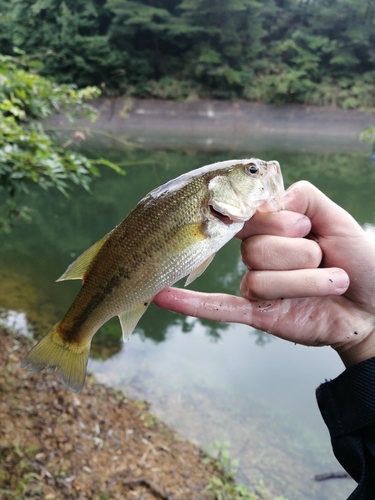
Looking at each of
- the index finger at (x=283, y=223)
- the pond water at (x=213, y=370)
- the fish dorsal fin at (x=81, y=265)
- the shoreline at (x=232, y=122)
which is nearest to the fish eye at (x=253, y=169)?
the index finger at (x=283, y=223)

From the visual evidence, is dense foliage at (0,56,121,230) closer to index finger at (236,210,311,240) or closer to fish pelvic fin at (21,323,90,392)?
fish pelvic fin at (21,323,90,392)

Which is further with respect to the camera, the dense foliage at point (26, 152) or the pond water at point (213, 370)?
the pond water at point (213, 370)

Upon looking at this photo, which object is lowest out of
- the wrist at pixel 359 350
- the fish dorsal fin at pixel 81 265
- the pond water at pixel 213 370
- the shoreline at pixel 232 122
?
the shoreline at pixel 232 122

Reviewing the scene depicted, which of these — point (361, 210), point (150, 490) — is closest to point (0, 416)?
point (150, 490)

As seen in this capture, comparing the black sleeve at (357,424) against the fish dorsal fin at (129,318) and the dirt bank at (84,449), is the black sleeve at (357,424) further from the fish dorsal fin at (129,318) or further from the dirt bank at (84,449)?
the dirt bank at (84,449)

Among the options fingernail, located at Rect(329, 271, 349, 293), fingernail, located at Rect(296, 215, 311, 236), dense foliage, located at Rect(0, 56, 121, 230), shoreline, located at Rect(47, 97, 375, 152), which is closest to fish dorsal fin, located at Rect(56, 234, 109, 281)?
fingernail, located at Rect(296, 215, 311, 236)

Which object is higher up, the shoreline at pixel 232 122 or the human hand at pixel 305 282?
the human hand at pixel 305 282

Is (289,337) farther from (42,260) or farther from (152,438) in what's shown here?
(42,260)
